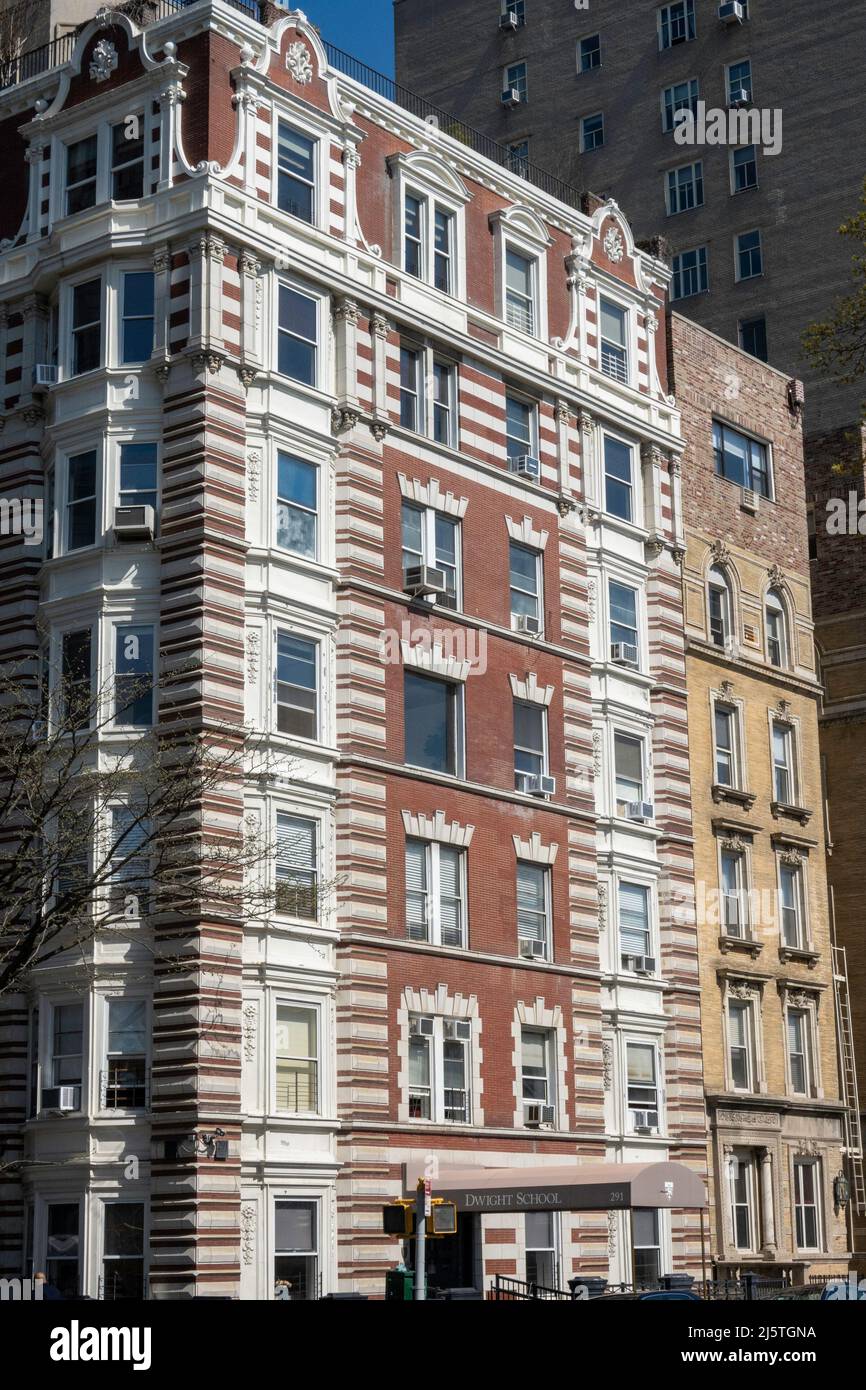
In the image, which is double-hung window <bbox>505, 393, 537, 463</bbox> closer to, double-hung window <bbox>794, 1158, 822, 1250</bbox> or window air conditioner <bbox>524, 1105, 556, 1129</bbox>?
window air conditioner <bbox>524, 1105, 556, 1129</bbox>

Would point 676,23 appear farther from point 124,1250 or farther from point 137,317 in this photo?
point 124,1250

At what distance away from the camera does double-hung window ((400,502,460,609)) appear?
45.3 meters

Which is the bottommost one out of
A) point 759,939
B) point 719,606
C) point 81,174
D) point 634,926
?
point 634,926

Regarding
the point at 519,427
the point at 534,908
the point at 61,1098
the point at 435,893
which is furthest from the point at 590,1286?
the point at 519,427

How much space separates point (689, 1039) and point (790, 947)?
5.78 metres

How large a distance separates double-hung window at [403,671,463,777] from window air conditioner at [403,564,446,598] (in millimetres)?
1806

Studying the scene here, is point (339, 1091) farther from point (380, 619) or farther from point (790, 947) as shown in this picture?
point (790, 947)

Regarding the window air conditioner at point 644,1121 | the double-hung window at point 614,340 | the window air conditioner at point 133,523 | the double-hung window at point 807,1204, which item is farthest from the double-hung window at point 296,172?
the double-hung window at point 807,1204

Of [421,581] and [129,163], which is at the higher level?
[129,163]

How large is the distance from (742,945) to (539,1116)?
10.0 meters

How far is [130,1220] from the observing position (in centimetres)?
3747

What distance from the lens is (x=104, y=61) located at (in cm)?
4434

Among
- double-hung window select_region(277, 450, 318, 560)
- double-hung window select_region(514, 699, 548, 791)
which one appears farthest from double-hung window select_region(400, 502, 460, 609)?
double-hung window select_region(514, 699, 548, 791)
